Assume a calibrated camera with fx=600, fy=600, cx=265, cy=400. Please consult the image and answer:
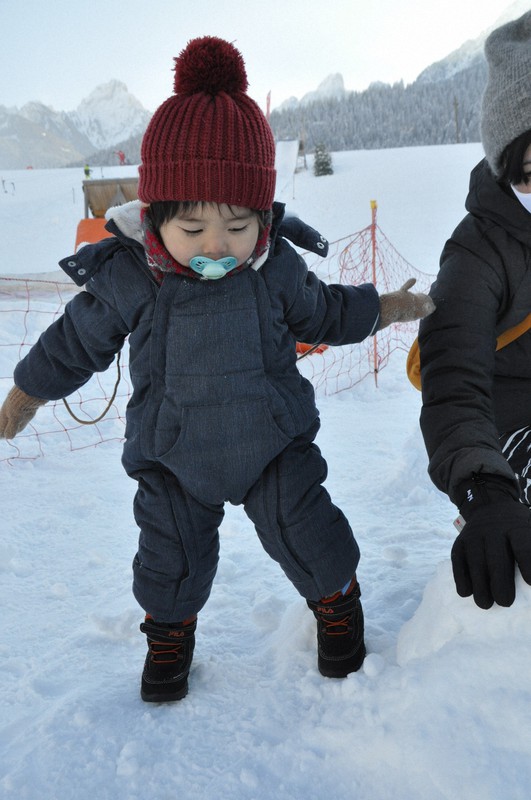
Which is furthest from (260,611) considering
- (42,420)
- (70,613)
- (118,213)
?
(42,420)

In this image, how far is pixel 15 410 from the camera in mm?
1695

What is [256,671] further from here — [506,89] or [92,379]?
[92,379]

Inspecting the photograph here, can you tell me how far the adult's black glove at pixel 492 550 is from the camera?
1.15m

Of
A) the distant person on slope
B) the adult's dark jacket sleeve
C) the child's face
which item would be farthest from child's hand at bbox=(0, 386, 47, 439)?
the adult's dark jacket sleeve

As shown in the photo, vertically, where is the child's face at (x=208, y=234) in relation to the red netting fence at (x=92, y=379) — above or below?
above

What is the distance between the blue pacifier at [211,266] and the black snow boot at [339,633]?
2.91 ft

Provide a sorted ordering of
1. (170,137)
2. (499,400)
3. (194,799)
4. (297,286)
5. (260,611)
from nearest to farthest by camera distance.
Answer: (194,799)
(170,137)
(297,286)
(499,400)
(260,611)

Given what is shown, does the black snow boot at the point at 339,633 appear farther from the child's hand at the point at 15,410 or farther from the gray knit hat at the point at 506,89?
the gray knit hat at the point at 506,89

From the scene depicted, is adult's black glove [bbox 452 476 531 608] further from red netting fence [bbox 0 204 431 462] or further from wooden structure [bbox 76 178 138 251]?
wooden structure [bbox 76 178 138 251]

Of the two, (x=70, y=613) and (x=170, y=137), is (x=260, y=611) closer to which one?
(x=70, y=613)

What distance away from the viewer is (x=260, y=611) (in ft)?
6.11

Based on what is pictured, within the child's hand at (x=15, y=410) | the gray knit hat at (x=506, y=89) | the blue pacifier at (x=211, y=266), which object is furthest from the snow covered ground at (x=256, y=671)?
the gray knit hat at (x=506, y=89)

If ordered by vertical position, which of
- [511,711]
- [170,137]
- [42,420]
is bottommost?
[42,420]

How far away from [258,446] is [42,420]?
2559 mm
